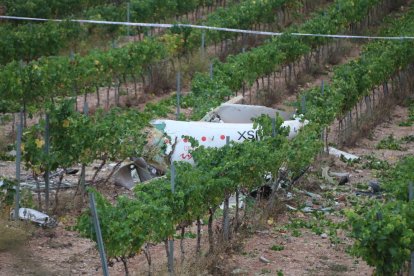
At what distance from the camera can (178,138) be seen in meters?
15.4

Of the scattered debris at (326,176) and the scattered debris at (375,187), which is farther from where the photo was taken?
the scattered debris at (326,176)

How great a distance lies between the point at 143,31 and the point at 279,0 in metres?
3.61

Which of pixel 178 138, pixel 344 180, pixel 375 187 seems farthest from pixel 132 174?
pixel 375 187

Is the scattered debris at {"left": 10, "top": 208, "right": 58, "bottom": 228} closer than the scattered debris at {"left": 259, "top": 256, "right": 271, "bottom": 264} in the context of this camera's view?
No

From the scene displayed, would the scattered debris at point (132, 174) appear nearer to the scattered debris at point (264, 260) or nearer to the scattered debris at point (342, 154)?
the scattered debris at point (264, 260)

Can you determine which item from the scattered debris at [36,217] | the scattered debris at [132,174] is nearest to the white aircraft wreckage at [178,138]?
the scattered debris at [132,174]

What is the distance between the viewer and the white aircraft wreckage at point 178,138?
49.1 feet

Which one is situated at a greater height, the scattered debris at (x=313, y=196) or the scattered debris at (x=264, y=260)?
the scattered debris at (x=264, y=260)

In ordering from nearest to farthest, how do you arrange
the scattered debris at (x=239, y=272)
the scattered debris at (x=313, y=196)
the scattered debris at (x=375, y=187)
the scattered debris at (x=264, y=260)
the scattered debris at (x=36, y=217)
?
the scattered debris at (x=239, y=272)
the scattered debris at (x=264, y=260)
the scattered debris at (x=36, y=217)
the scattered debris at (x=313, y=196)
the scattered debris at (x=375, y=187)

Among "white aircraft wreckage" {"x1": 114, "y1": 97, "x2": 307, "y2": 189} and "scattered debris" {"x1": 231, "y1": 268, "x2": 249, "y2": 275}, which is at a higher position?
"white aircraft wreckage" {"x1": 114, "y1": 97, "x2": 307, "y2": 189}

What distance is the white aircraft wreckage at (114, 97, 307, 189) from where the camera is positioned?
14977 millimetres

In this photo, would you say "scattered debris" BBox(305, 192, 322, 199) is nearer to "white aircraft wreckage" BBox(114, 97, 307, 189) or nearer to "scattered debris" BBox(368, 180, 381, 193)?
"scattered debris" BBox(368, 180, 381, 193)

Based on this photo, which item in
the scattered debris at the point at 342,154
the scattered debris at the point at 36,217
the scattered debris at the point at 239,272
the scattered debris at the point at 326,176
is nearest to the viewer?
the scattered debris at the point at 239,272

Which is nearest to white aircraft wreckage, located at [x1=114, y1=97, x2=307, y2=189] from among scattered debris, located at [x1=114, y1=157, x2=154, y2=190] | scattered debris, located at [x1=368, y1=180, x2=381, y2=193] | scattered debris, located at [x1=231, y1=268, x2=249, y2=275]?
scattered debris, located at [x1=114, y1=157, x2=154, y2=190]
